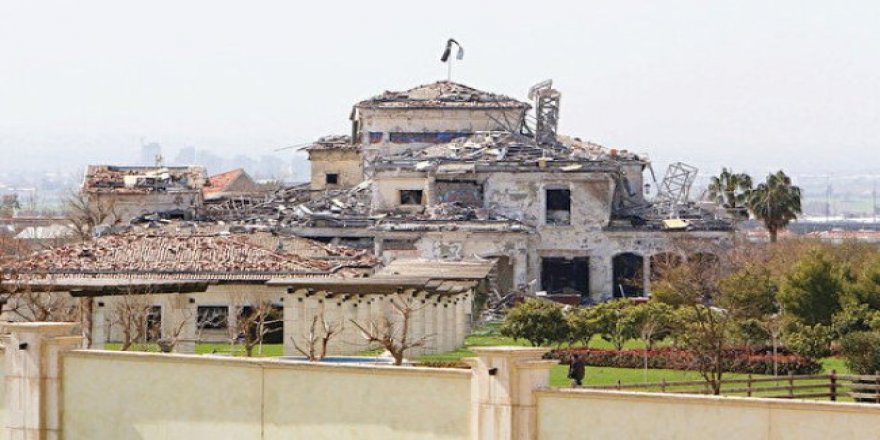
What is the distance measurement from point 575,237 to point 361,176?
15562mm

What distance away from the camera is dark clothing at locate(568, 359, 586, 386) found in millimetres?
45656

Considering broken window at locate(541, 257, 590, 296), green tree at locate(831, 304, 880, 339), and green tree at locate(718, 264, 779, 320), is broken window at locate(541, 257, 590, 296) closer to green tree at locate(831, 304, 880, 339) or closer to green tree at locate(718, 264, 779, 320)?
green tree at locate(718, 264, 779, 320)

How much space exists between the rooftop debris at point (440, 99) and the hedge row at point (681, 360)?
44.0 metres

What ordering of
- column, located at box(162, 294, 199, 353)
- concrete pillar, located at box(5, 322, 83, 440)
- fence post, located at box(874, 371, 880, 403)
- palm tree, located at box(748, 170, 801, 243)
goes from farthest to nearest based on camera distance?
1. palm tree, located at box(748, 170, 801, 243)
2. column, located at box(162, 294, 199, 353)
3. fence post, located at box(874, 371, 880, 403)
4. concrete pillar, located at box(5, 322, 83, 440)

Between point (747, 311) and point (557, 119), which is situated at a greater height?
point (557, 119)

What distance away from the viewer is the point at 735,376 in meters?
50.2

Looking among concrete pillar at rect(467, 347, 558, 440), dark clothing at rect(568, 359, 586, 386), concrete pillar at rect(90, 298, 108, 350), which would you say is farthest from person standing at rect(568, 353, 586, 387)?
concrete pillar at rect(467, 347, 558, 440)

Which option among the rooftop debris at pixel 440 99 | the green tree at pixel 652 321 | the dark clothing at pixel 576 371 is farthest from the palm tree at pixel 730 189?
the dark clothing at pixel 576 371

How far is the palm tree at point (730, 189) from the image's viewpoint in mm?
110875

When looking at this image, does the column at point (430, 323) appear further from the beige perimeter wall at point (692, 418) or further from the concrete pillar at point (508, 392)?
the beige perimeter wall at point (692, 418)

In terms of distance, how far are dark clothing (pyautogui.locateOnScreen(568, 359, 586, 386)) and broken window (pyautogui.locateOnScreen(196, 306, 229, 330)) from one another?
43.4 ft

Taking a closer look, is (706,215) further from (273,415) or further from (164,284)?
(273,415)

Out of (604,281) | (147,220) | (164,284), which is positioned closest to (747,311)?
(164,284)

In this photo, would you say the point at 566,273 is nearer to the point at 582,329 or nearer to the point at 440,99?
the point at 440,99
